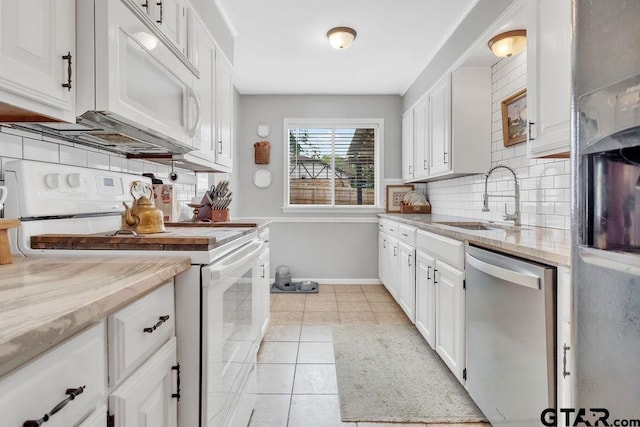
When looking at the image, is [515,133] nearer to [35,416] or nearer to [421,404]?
[421,404]

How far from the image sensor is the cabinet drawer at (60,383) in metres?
0.50

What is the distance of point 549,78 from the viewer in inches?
66.7

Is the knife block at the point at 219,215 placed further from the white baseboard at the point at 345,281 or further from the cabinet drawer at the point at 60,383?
the white baseboard at the point at 345,281

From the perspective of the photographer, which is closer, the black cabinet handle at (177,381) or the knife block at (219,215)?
the black cabinet handle at (177,381)

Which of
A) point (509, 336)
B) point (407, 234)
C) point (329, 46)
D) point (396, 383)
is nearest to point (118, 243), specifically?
point (509, 336)

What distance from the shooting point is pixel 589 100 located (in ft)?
2.74

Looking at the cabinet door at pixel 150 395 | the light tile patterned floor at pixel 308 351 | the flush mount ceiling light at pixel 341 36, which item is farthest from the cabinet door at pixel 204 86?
the light tile patterned floor at pixel 308 351

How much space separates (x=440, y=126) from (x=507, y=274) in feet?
6.78

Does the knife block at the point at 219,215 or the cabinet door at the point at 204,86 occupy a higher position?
the cabinet door at the point at 204,86

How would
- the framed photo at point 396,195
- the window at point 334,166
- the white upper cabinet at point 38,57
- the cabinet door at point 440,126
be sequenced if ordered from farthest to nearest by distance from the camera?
the window at point 334,166 < the framed photo at point 396,195 < the cabinet door at point 440,126 < the white upper cabinet at point 38,57

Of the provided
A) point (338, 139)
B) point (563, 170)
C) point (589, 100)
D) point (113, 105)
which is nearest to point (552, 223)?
point (563, 170)

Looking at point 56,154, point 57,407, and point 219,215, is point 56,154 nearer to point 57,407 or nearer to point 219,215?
point 219,215

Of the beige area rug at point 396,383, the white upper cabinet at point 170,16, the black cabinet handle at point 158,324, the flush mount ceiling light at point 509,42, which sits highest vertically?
the flush mount ceiling light at point 509,42

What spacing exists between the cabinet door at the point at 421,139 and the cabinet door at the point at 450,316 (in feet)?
5.34
